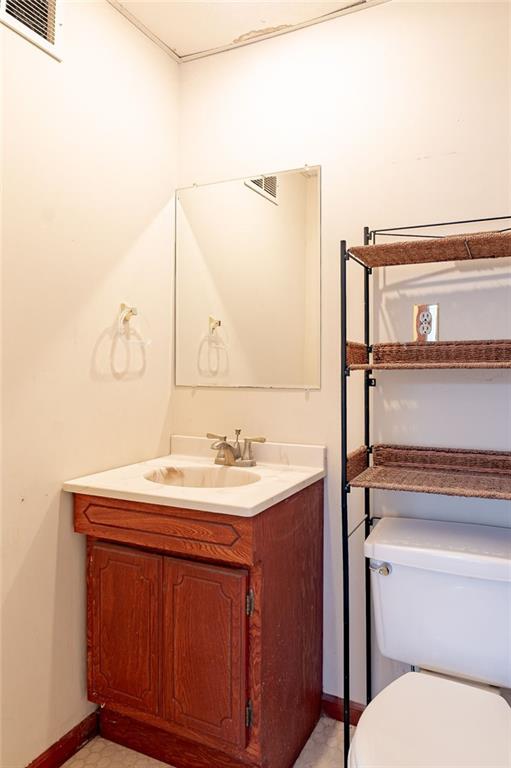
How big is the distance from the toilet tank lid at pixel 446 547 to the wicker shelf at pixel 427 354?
0.49 meters

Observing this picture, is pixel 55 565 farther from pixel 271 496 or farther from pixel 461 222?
pixel 461 222

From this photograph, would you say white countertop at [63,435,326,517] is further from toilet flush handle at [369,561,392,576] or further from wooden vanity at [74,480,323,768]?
toilet flush handle at [369,561,392,576]

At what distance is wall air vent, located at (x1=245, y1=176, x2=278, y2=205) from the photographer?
1.93m

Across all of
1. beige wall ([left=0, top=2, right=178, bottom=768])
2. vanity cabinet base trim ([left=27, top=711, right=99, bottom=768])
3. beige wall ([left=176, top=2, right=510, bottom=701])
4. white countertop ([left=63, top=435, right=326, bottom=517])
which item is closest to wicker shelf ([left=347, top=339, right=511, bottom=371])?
beige wall ([left=176, top=2, right=510, bottom=701])

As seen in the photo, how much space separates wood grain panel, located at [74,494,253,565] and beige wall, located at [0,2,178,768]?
0.34 ft

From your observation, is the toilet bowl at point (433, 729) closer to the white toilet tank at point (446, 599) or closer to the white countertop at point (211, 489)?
the white toilet tank at point (446, 599)

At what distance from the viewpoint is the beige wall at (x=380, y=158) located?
1.59m

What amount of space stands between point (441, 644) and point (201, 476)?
942 millimetres

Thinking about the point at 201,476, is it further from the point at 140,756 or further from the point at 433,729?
the point at 433,729

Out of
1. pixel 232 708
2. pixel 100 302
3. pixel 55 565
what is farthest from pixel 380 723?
pixel 100 302

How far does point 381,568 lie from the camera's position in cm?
145

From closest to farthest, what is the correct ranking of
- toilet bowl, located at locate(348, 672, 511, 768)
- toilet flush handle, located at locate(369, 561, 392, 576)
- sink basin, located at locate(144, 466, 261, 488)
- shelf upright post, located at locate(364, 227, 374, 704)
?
toilet bowl, located at locate(348, 672, 511, 768) → toilet flush handle, located at locate(369, 561, 392, 576) → shelf upright post, located at locate(364, 227, 374, 704) → sink basin, located at locate(144, 466, 261, 488)

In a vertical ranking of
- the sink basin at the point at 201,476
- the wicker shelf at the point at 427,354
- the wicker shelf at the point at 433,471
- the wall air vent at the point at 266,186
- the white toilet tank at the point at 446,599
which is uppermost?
the wall air vent at the point at 266,186

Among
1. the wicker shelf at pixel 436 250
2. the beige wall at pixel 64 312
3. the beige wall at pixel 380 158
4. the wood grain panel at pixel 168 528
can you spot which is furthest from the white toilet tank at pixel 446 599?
the beige wall at pixel 64 312
